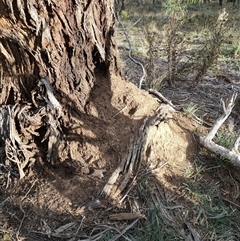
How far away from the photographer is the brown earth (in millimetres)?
2447

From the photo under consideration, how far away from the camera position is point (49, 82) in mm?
2588

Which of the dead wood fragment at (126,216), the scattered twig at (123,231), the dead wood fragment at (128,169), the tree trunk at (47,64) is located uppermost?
the tree trunk at (47,64)

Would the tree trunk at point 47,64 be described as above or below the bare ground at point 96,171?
above

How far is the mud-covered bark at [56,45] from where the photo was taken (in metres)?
2.38

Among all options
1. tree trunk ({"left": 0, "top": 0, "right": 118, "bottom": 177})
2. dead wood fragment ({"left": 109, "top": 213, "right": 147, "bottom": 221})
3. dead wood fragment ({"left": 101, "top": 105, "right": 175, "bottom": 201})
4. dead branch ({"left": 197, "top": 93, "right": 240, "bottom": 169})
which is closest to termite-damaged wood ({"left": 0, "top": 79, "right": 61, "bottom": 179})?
tree trunk ({"left": 0, "top": 0, "right": 118, "bottom": 177})

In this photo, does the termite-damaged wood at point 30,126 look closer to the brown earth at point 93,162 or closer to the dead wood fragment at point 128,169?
the brown earth at point 93,162

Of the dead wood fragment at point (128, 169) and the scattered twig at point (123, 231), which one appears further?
the dead wood fragment at point (128, 169)

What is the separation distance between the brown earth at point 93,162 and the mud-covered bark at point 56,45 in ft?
0.65

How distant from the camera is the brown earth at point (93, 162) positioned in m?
2.45

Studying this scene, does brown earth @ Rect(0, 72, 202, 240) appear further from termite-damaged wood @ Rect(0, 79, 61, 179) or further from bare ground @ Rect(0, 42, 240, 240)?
termite-damaged wood @ Rect(0, 79, 61, 179)

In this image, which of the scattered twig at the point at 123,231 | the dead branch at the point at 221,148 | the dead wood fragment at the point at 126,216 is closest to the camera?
the scattered twig at the point at 123,231

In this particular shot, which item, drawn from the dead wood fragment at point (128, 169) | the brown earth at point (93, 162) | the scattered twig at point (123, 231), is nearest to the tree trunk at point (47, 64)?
the brown earth at point (93, 162)

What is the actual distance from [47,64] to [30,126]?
48 cm

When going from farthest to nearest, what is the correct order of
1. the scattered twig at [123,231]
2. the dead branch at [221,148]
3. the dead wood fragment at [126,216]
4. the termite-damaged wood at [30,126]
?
the dead branch at [221,148] → the termite-damaged wood at [30,126] → the dead wood fragment at [126,216] → the scattered twig at [123,231]
